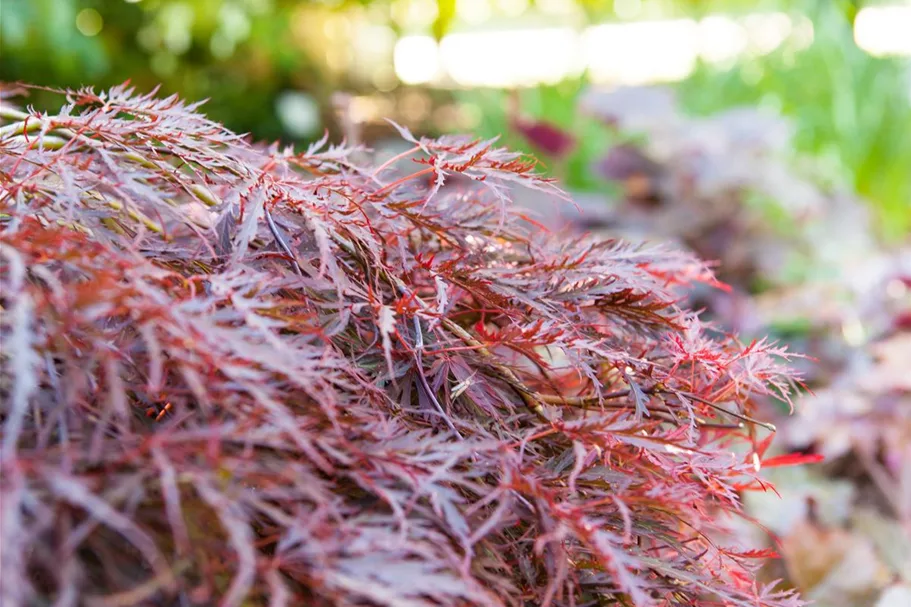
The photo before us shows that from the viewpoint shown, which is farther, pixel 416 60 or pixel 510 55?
pixel 510 55

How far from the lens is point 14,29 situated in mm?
1757

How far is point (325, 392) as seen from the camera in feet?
1.33

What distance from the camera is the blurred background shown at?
142 centimetres

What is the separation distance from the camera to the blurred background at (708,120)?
4.64 feet

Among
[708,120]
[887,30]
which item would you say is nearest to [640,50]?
[887,30]

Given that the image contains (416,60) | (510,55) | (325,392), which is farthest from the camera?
(510,55)

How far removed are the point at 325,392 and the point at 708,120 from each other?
2.22 metres

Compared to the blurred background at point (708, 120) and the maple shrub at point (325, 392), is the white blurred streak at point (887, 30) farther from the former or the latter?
the maple shrub at point (325, 392)

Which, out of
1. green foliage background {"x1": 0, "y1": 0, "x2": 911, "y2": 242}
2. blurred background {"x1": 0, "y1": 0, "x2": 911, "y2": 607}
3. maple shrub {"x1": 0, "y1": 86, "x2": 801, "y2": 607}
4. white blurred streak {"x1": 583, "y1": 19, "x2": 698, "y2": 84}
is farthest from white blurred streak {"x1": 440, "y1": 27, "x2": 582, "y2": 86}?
maple shrub {"x1": 0, "y1": 86, "x2": 801, "y2": 607}

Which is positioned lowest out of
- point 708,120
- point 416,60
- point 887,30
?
point 708,120

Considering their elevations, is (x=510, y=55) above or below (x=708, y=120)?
above

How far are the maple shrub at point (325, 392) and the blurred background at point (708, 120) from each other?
1.29 feet

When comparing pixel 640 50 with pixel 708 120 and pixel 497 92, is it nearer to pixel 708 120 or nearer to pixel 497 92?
pixel 497 92

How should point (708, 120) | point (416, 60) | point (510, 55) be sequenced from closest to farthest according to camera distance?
point (708, 120) → point (416, 60) → point (510, 55)
